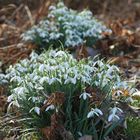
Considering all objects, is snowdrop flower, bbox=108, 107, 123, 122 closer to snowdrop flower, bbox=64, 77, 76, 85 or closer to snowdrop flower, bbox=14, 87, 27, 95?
snowdrop flower, bbox=64, 77, 76, 85

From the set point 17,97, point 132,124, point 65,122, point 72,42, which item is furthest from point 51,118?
point 72,42

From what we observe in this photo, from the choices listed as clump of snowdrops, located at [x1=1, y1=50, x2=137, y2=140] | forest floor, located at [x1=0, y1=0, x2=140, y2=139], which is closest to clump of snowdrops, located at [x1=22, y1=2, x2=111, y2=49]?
forest floor, located at [x1=0, y1=0, x2=140, y2=139]

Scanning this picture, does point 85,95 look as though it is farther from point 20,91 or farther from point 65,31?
point 65,31

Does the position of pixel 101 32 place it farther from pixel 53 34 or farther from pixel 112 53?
pixel 53 34

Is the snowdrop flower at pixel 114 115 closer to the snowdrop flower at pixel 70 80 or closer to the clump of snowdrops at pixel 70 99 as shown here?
the clump of snowdrops at pixel 70 99

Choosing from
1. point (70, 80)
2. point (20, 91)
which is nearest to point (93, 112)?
point (70, 80)
